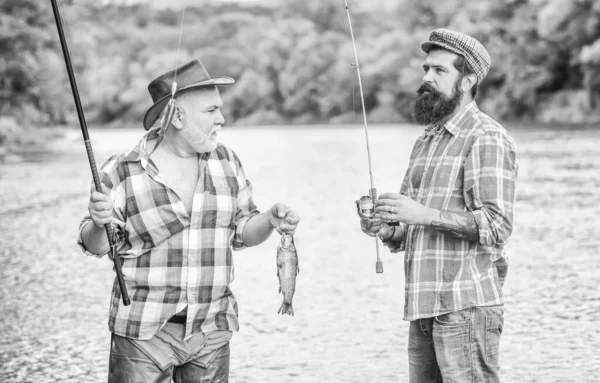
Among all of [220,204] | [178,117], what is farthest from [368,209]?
[178,117]

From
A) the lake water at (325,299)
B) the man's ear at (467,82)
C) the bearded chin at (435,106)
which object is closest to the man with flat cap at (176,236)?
the bearded chin at (435,106)

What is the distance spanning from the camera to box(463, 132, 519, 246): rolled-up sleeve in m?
3.76

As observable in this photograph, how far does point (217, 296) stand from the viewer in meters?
3.83

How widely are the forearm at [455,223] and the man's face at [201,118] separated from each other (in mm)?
912

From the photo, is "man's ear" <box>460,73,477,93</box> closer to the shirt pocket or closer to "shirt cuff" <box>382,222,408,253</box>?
"shirt cuff" <box>382,222,408,253</box>

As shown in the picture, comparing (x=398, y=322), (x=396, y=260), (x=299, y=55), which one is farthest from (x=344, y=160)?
(x=299, y=55)

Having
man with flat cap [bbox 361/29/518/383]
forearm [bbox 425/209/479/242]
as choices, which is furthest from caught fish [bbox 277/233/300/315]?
forearm [bbox 425/209/479/242]

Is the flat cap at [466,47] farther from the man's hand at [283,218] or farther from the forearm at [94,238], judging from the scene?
the forearm at [94,238]

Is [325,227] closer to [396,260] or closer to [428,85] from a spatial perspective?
[396,260]

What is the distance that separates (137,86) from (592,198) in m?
75.6

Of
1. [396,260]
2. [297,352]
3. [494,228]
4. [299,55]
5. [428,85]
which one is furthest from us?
[299,55]

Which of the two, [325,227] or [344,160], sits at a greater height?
[344,160]

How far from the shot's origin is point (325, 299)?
29.0ft

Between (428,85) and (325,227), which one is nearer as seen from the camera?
(428,85)
